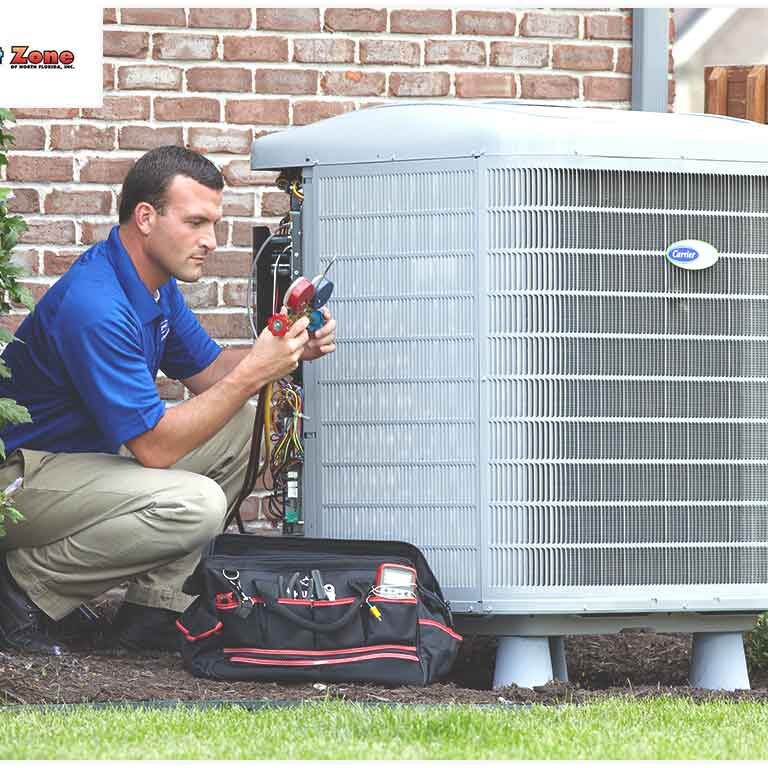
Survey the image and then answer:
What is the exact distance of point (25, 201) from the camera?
5465 mm

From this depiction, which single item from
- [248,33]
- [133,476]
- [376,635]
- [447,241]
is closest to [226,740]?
[376,635]

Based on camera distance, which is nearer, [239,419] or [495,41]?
[239,419]

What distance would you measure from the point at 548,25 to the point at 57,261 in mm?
1965

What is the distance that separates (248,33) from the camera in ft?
18.3

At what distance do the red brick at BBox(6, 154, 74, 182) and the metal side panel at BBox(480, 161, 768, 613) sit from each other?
195cm

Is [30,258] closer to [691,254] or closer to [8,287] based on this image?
[8,287]

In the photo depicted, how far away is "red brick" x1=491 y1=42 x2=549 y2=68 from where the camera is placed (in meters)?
5.76

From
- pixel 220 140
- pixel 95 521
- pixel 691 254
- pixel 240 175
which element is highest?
pixel 220 140

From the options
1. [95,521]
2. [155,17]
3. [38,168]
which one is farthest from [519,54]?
[95,521]

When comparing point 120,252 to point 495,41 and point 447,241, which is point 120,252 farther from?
point 495,41

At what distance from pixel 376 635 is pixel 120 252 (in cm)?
131

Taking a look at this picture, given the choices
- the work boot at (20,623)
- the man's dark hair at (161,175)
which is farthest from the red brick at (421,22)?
the work boot at (20,623)

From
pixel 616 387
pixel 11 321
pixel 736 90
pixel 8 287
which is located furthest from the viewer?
pixel 736 90

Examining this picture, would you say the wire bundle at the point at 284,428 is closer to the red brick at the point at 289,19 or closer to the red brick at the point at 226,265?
the red brick at the point at 226,265
